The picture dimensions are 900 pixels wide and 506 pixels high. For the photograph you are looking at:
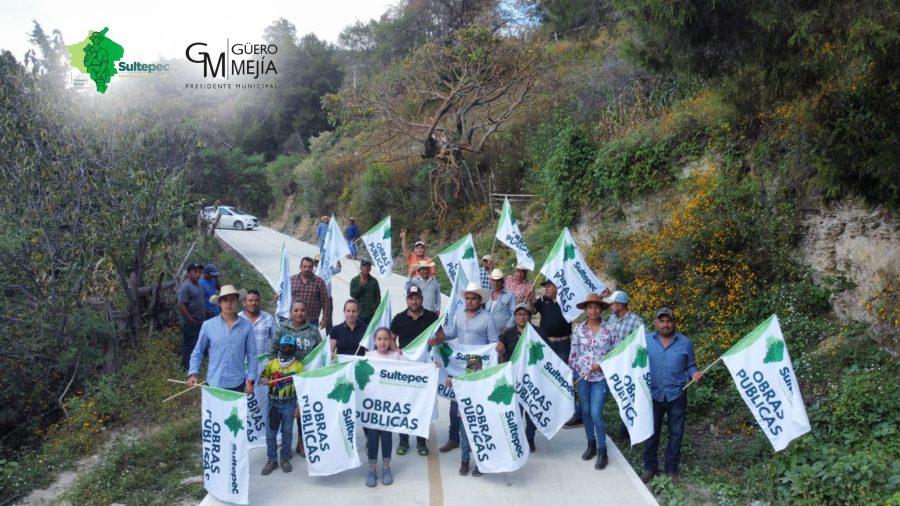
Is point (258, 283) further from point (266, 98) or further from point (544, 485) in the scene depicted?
point (266, 98)

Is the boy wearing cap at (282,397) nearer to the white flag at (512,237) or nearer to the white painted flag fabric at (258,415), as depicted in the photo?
the white painted flag fabric at (258,415)

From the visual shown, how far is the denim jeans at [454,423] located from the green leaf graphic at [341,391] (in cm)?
124

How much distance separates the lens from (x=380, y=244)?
543 inches

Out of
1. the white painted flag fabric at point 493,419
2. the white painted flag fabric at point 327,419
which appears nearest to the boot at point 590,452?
the white painted flag fabric at point 493,419

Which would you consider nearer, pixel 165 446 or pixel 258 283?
pixel 165 446

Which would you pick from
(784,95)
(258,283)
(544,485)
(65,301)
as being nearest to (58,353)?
(65,301)

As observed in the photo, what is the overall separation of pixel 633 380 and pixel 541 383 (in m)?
1.00

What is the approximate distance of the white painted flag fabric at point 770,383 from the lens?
6.54 meters

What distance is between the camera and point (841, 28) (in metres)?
7.25

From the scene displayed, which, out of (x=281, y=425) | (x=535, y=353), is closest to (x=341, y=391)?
(x=281, y=425)

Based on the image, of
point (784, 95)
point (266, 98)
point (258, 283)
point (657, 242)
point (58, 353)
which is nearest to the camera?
point (784, 95)

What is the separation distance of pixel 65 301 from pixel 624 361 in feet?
27.7

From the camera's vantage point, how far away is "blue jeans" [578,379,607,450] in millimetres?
7324

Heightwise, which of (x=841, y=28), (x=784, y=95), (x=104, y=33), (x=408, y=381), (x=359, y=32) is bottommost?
(x=408, y=381)
